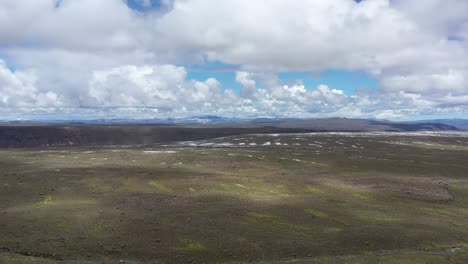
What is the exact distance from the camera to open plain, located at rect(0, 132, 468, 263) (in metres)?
40.4

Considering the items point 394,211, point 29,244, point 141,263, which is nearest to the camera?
point 141,263

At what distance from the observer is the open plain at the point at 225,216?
40406 millimetres

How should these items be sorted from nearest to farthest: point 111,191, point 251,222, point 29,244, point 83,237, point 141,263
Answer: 1. point 141,263
2. point 29,244
3. point 83,237
4. point 251,222
5. point 111,191

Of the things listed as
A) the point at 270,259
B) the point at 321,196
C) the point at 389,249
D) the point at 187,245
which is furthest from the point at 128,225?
the point at 321,196

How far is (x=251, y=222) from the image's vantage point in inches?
2041

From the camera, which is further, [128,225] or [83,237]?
[128,225]

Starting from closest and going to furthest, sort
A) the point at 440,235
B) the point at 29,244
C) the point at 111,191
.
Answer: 1. the point at 29,244
2. the point at 440,235
3. the point at 111,191

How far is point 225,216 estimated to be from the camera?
54.1 meters

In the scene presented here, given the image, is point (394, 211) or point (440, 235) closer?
point (440, 235)

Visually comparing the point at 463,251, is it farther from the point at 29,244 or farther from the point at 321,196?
the point at 29,244

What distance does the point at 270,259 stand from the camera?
39250mm

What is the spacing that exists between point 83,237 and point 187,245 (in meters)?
11.8

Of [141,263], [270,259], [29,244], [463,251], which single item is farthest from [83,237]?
[463,251]

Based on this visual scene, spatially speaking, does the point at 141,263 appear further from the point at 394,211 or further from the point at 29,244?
the point at 394,211
